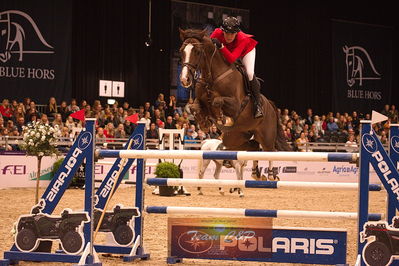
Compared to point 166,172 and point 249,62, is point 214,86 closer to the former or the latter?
point 249,62

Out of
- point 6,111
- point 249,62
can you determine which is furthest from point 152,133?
point 249,62

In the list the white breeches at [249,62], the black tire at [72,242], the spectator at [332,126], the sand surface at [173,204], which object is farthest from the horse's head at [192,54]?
the spectator at [332,126]

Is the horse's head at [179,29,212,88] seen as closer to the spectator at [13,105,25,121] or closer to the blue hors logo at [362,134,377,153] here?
the blue hors logo at [362,134,377,153]

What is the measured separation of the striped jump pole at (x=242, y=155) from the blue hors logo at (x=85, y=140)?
123 millimetres

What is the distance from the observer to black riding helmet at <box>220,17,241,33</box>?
22.1 ft

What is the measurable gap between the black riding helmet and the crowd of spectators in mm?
5548

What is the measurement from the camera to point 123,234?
5.82 meters

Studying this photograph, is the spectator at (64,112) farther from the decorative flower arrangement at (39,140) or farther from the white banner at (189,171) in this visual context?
the decorative flower arrangement at (39,140)

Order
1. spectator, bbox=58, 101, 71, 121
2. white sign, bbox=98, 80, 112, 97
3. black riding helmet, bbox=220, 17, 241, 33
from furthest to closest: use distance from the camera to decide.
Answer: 1. white sign, bbox=98, 80, 112, 97
2. spectator, bbox=58, 101, 71, 121
3. black riding helmet, bbox=220, 17, 241, 33

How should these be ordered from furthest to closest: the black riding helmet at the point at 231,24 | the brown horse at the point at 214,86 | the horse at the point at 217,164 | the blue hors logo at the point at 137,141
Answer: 1. the horse at the point at 217,164
2. the black riding helmet at the point at 231,24
3. the brown horse at the point at 214,86
4. the blue hors logo at the point at 137,141

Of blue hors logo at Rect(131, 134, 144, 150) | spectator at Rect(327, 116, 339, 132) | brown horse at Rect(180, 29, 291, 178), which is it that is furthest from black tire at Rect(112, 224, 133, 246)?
spectator at Rect(327, 116, 339, 132)

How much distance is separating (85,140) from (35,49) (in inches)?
578

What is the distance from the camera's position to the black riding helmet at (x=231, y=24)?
265 inches

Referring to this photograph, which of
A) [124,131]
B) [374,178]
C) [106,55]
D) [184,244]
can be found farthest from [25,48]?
[184,244]
